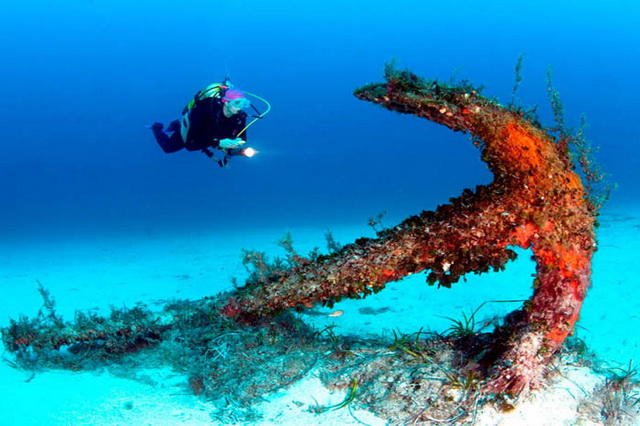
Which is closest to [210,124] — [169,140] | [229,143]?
[229,143]

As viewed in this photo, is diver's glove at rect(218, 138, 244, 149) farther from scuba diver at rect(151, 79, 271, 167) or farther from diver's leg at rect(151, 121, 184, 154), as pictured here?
diver's leg at rect(151, 121, 184, 154)

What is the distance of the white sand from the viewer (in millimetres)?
3365

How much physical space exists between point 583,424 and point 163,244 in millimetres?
12460

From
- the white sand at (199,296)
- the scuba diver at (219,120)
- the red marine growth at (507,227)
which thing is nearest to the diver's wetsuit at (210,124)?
the scuba diver at (219,120)

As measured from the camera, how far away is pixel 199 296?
784 cm

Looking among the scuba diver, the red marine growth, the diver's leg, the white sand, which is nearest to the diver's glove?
the scuba diver

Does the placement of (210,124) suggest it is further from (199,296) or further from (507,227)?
(507,227)

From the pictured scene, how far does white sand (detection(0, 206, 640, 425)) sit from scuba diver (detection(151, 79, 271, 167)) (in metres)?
2.81

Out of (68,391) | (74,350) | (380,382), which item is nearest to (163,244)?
(74,350)

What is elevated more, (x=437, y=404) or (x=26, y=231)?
(x=26, y=231)

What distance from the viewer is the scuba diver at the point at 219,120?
6.18m

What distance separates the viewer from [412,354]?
3553 mm

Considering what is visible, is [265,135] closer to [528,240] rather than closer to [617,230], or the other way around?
[617,230]

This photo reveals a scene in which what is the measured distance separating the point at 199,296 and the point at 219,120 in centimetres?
345
